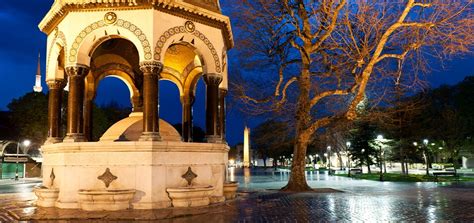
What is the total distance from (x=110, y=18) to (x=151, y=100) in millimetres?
2752

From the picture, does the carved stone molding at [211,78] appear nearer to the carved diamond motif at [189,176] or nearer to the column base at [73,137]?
the carved diamond motif at [189,176]

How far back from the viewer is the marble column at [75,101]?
12.8 metres

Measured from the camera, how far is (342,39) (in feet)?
56.3

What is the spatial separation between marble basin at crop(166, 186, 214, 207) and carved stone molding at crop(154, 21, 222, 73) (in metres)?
3.89

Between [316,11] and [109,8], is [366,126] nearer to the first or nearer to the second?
[316,11]

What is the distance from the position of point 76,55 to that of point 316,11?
373 inches

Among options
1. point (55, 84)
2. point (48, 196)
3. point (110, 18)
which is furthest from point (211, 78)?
point (48, 196)

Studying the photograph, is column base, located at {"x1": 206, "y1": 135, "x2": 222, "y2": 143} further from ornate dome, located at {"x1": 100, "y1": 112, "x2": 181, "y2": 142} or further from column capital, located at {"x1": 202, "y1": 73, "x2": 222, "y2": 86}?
column capital, located at {"x1": 202, "y1": 73, "x2": 222, "y2": 86}

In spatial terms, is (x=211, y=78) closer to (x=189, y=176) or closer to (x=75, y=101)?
(x=189, y=176)

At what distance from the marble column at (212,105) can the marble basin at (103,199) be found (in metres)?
3.93

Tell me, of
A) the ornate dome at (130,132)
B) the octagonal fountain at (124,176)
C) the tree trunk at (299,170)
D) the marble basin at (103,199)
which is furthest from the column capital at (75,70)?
the tree trunk at (299,170)

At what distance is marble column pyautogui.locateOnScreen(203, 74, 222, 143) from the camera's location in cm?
1463

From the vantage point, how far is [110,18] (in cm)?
1287

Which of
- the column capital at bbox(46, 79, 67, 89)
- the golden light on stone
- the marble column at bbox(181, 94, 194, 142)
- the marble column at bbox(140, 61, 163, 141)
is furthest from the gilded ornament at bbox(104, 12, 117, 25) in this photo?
the marble column at bbox(181, 94, 194, 142)
